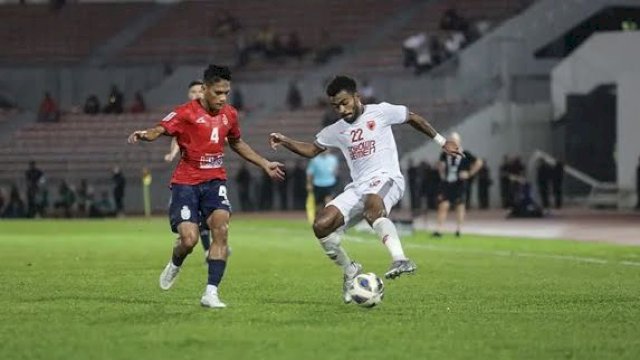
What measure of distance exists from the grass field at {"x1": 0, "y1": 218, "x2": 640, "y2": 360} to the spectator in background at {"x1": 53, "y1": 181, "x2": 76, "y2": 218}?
21854 mm

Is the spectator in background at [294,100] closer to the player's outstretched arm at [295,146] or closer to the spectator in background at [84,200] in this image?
the spectator in background at [84,200]

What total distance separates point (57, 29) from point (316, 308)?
46427 millimetres

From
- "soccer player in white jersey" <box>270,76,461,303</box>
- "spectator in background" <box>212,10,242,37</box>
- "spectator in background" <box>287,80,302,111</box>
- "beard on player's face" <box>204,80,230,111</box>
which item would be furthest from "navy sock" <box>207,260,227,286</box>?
"spectator in background" <box>212,10,242,37</box>

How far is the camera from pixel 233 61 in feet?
181

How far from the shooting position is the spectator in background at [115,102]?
2057 inches

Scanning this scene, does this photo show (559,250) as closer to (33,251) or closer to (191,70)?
(33,251)

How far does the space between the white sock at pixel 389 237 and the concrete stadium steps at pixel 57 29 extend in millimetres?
43663

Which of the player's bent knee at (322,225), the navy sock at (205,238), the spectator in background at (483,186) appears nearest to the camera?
the player's bent knee at (322,225)

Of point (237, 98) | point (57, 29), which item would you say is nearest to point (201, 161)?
point (237, 98)

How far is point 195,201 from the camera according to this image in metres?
14.3

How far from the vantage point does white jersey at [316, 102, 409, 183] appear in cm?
1490

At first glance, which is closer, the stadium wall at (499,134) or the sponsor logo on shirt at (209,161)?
the sponsor logo on shirt at (209,161)

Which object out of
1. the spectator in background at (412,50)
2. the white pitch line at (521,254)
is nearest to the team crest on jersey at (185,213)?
the white pitch line at (521,254)

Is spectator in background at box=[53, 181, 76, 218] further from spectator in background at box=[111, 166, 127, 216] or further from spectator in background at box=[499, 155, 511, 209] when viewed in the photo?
spectator in background at box=[499, 155, 511, 209]
